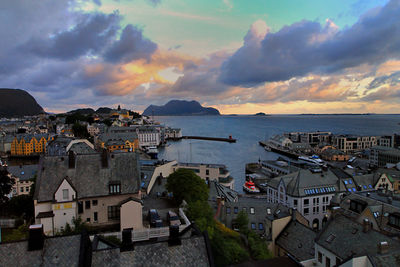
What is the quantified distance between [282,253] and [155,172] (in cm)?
1816

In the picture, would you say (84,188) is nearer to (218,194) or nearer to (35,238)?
(35,238)

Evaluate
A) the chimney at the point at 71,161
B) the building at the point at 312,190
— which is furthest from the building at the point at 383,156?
the chimney at the point at 71,161

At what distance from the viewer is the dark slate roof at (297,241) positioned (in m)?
19.7

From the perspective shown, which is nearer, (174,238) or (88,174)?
(174,238)

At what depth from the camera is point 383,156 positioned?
259ft

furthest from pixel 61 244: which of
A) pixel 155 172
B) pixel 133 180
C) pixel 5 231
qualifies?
pixel 155 172

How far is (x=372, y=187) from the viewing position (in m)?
37.2

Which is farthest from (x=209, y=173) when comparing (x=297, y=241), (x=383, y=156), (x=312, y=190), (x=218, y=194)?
(x=383, y=156)

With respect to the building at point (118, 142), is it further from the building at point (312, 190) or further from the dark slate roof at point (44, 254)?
the dark slate roof at point (44, 254)

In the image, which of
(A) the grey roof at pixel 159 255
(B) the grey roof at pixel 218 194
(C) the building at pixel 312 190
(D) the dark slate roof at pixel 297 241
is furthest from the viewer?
(C) the building at pixel 312 190

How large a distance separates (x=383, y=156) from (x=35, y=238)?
91429 millimetres

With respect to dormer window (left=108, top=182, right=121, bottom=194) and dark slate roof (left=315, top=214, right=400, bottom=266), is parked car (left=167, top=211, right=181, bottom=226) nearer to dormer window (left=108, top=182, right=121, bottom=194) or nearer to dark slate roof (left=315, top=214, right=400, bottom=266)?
dormer window (left=108, top=182, right=121, bottom=194)

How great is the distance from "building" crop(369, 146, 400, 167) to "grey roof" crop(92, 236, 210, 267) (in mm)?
80173

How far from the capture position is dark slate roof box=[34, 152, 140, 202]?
57.1 feet
